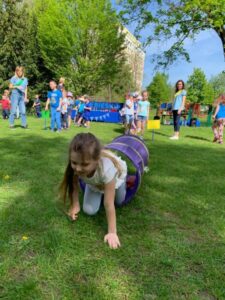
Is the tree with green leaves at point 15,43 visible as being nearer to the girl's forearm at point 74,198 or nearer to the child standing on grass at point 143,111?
the child standing on grass at point 143,111

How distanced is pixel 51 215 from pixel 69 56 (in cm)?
3020

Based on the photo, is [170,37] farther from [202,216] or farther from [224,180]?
[202,216]

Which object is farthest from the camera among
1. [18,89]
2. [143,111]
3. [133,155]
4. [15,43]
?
[15,43]

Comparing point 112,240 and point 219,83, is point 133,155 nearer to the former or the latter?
point 112,240

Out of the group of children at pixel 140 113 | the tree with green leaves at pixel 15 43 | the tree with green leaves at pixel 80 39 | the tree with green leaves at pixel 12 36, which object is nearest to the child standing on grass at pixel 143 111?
the group of children at pixel 140 113

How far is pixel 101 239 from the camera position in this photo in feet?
10.8

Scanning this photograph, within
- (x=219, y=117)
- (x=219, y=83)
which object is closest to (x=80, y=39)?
(x=219, y=117)

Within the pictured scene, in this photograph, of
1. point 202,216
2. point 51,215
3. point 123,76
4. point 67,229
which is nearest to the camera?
point 67,229

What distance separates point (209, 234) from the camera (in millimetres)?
3539

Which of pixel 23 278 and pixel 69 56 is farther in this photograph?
pixel 69 56

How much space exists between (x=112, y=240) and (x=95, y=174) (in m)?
0.65

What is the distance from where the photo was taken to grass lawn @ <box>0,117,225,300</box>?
254 centimetres

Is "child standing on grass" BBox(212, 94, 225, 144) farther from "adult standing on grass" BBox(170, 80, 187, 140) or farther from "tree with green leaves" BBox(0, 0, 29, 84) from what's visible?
"tree with green leaves" BBox(0, 0, 29, 84)

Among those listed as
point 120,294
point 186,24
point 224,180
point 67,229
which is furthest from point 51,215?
point 186,24
